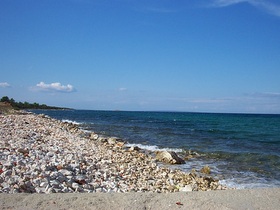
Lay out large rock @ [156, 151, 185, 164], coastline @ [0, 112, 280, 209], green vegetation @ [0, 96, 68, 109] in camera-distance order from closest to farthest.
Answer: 1. coastline @ [0, 112, 280, 209]
2. large rock @ [156, 151, 185, 164]
3. green vegetation @ [0, 96, 68, 109]

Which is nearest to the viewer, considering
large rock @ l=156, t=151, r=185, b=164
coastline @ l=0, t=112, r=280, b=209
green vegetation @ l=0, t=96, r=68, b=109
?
coastline @ l=0, t=112, r=280, b=209

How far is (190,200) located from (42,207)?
1.87 metres

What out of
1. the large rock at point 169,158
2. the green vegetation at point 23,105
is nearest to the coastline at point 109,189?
the large rock at point 169,158

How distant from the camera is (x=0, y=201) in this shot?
3.65 metres

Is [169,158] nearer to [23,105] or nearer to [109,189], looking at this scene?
[109,189]

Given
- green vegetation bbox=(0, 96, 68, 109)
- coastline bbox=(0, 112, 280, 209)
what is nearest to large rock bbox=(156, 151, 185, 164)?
coastline bbox=(0, 112, 280, 209)

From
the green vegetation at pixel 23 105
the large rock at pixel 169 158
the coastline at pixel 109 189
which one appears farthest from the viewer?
the green vegetation at pixel 23 105

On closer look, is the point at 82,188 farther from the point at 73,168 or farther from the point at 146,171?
the point at 146,171

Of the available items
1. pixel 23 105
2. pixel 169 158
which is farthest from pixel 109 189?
pixel 23 105

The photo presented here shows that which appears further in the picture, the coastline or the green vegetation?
the green vegetation

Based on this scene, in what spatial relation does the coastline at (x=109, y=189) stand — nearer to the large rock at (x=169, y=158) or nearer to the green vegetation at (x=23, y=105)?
the large rock at (x=169, y=158)

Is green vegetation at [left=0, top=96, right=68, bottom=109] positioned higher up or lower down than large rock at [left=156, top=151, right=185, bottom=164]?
higher up

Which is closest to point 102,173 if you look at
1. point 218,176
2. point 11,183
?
point 11,183

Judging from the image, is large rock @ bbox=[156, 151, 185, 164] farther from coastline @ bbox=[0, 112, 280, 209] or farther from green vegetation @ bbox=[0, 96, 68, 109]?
green vegetation @ bbox=[0, 96, 68, 109]
